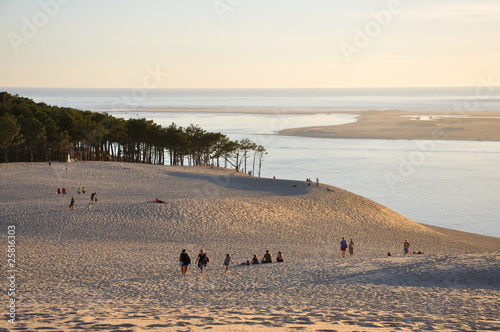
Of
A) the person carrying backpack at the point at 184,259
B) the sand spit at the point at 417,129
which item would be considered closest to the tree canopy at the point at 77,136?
the person carrying backpack at the point at 184,259

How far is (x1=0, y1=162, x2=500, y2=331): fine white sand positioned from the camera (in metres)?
15.0

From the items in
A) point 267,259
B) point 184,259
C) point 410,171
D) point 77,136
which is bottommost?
point 267,259

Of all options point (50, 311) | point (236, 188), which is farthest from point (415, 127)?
point (50, 311)

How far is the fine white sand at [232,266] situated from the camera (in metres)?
15.0

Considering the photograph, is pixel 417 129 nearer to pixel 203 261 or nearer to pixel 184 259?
pixel 203 261

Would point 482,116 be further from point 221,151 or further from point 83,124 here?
point 83,124

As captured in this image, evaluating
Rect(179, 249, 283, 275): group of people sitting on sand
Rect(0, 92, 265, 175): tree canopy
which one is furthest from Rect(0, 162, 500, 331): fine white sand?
Rect(0, 92, 265, 175): tree canopy

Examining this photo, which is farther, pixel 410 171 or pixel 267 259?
pixel 410 171

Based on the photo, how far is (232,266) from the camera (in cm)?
2580

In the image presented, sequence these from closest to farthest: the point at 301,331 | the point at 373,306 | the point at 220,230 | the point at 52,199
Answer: the point at 301,331 < the point at 373,306 < the point at 220,230 < the point at 52,199

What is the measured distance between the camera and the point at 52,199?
42.0 meters

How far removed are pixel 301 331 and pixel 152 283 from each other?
32.1 feet

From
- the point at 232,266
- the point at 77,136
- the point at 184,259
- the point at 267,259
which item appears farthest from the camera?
the point at 77,136

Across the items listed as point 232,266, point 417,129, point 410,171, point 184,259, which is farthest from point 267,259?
point 417,129
